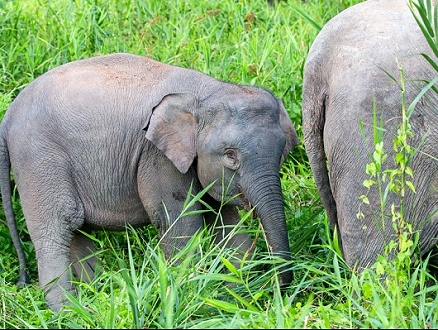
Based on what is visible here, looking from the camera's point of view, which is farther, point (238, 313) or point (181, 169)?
point (181, 169)

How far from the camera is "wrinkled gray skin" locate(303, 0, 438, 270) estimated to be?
180 inches

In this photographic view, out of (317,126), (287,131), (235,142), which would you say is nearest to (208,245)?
(235,142)

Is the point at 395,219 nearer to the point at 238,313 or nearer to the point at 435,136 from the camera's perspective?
the point at 435,136

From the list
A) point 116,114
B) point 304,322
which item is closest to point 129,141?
point 116,114

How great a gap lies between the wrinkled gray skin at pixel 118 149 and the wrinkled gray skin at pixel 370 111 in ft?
3.04

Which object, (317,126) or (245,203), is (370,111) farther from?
(245,203)

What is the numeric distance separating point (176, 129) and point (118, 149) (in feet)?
1.23

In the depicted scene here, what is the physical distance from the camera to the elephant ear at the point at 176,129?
576cm

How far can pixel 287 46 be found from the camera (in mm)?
7594

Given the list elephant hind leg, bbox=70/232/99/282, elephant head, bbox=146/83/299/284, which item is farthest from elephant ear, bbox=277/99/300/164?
elephant hind leg, bbox=70/232/99/282

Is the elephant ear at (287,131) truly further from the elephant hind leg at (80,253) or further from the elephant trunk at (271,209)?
the elephant hind leg at (80,253)

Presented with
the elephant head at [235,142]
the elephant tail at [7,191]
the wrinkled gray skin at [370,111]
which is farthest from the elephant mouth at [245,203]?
the elephant tail at [7,191]

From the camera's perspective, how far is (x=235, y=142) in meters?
5.58

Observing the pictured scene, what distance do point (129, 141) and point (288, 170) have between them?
1246 millimetres
